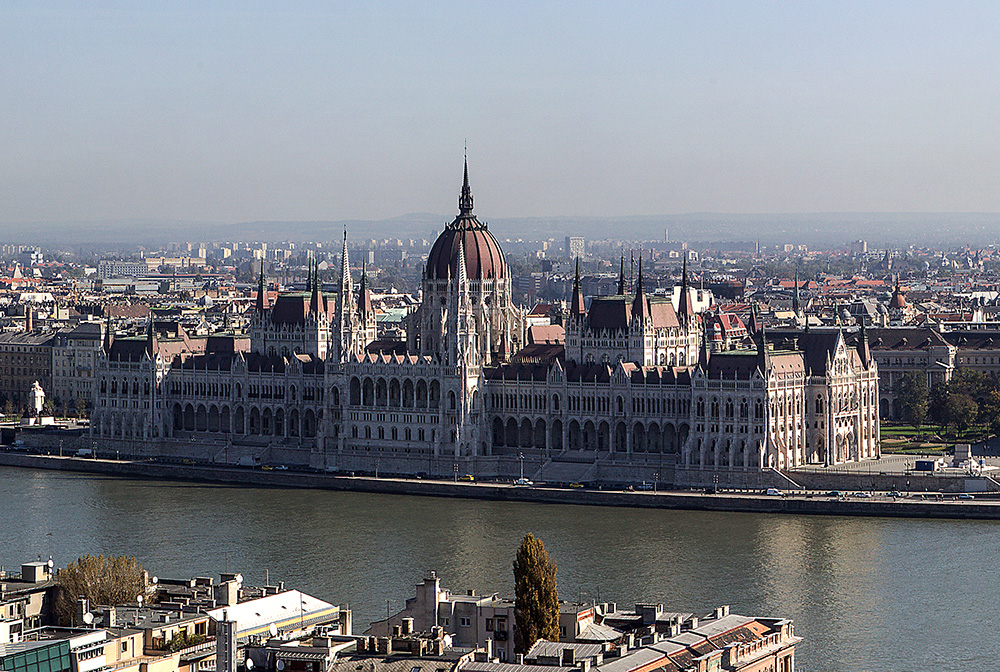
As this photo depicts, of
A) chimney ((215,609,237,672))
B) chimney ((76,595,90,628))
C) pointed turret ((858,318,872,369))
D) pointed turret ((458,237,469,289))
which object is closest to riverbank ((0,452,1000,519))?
pointed turret ((458,237,469,289))

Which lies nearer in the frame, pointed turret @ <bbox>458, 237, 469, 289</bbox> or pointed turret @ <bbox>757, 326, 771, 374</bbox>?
pointed turret @ <bbox>757, 326, 771, 374</bbox>

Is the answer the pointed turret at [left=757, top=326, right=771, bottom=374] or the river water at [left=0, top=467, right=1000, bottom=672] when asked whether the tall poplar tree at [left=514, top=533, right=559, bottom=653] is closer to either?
the river water at [left=0, top=467, right=1000, bottom=672]

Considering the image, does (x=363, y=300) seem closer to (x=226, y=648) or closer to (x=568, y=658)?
(x=568, y=658)

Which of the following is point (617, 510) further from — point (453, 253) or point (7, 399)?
point (7, 399)

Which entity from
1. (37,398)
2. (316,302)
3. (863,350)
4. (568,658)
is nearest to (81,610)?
(568,658)

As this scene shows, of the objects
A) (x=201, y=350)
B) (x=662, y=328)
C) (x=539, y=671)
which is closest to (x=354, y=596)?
(x=539, y=671)

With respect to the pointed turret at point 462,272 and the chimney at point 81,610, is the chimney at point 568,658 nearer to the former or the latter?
the chimney at point 81,610
